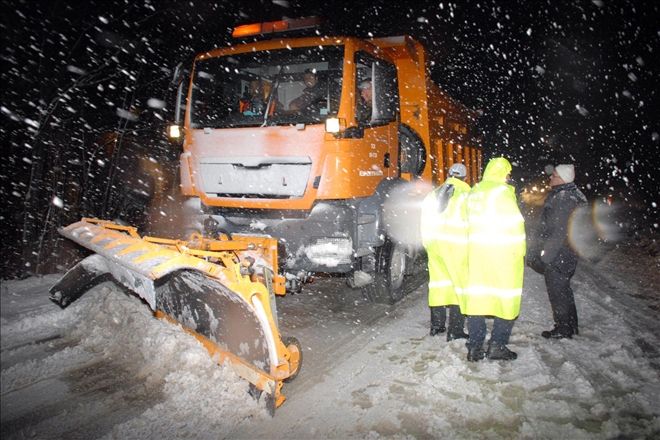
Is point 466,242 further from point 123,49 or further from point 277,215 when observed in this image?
point 123,49

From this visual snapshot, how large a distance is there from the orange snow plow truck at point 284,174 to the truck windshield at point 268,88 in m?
0.01

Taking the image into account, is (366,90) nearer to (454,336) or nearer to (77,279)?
(454,336)

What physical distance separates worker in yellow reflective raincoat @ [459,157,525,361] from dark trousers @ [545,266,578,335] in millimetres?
833

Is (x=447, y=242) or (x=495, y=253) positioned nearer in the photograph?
(x=495, y=253)

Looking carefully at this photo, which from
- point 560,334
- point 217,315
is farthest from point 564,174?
point 217,315

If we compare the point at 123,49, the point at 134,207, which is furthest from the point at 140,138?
the point at 123,49

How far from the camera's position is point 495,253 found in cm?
350

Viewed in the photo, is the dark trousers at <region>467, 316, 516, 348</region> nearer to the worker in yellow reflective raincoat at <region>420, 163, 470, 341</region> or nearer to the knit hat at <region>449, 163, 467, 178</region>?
the worker in yellow reflective raincoat at <region>420, 163, 470, 341</region>

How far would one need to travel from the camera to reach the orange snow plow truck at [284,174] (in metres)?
3.97

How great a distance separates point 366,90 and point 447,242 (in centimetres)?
192

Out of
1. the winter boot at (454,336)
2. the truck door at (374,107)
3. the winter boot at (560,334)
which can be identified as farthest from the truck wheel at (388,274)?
the winter boot at (560,334)

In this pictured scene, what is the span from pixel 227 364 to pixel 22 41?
207 inches

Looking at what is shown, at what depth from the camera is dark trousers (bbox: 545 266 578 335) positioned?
4.16m

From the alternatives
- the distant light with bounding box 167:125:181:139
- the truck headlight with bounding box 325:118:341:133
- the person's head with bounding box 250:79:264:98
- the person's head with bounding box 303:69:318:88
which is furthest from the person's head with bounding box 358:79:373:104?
the distant light with bounding box 167:125:181:139
